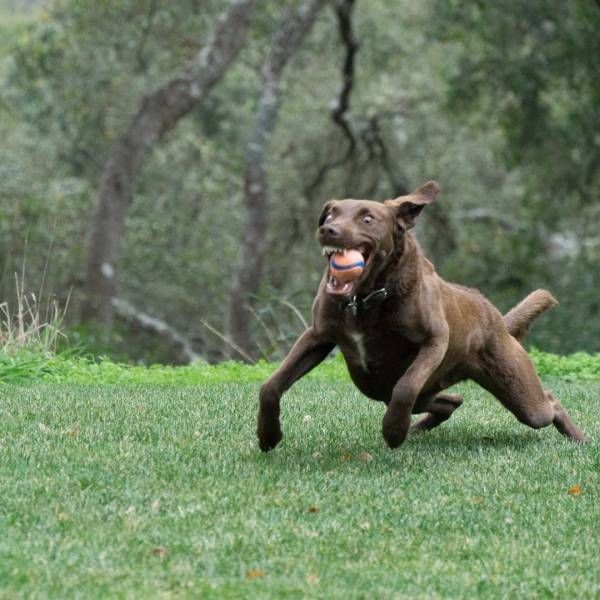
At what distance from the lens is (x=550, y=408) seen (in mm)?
8219

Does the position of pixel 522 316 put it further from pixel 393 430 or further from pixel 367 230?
pixel 367 230

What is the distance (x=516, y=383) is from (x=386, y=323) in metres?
1.24

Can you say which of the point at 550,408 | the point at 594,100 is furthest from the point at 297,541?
the point at 594,100

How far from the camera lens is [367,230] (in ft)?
22.7

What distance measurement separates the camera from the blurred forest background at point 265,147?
2155 cm

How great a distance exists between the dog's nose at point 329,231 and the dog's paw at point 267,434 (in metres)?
1.17

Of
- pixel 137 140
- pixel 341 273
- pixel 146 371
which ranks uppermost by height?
pixel 341 273

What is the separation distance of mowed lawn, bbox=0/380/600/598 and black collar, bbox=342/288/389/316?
0.89m

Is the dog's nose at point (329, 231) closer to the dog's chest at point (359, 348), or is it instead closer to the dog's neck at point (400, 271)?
the dog's neck at point (400, 271)

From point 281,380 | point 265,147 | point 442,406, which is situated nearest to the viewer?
point 281,380

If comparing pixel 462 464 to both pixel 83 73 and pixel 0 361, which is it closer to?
pixel 0 361

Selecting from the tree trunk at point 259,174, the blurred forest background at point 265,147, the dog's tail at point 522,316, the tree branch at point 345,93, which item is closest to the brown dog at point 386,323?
the dog's tail at point 522,316

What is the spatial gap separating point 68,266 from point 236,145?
9.60m

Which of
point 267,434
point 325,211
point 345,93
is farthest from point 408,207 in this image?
point 345,93
